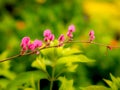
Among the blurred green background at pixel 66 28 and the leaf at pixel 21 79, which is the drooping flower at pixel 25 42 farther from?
the blurred green background at pixel 66 28

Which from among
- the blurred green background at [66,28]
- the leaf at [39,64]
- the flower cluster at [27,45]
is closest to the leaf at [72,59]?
the leaf at [39,64]

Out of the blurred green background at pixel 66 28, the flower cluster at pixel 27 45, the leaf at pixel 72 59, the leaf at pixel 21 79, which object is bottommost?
the leaf at pixel 21 79

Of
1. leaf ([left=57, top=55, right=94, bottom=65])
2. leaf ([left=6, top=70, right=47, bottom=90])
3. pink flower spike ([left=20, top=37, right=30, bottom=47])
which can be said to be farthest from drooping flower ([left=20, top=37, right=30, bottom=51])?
leaf ([left=57, top=55, right=94, bottom=65])

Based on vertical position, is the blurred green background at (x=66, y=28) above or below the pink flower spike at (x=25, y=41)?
above

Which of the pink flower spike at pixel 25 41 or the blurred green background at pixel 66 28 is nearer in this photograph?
the pink flower spike at pixel 25 41

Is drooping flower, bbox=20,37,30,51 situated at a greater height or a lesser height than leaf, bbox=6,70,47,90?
greater

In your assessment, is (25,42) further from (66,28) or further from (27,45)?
(66,28)

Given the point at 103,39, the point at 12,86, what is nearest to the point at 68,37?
the point at 12,86

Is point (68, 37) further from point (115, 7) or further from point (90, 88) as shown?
point (115, 7)

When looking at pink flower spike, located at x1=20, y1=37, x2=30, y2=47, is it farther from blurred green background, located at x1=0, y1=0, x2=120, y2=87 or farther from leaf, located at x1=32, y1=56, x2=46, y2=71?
blurred green background, located at x1=0, y1=0, x2=120, y2=87
